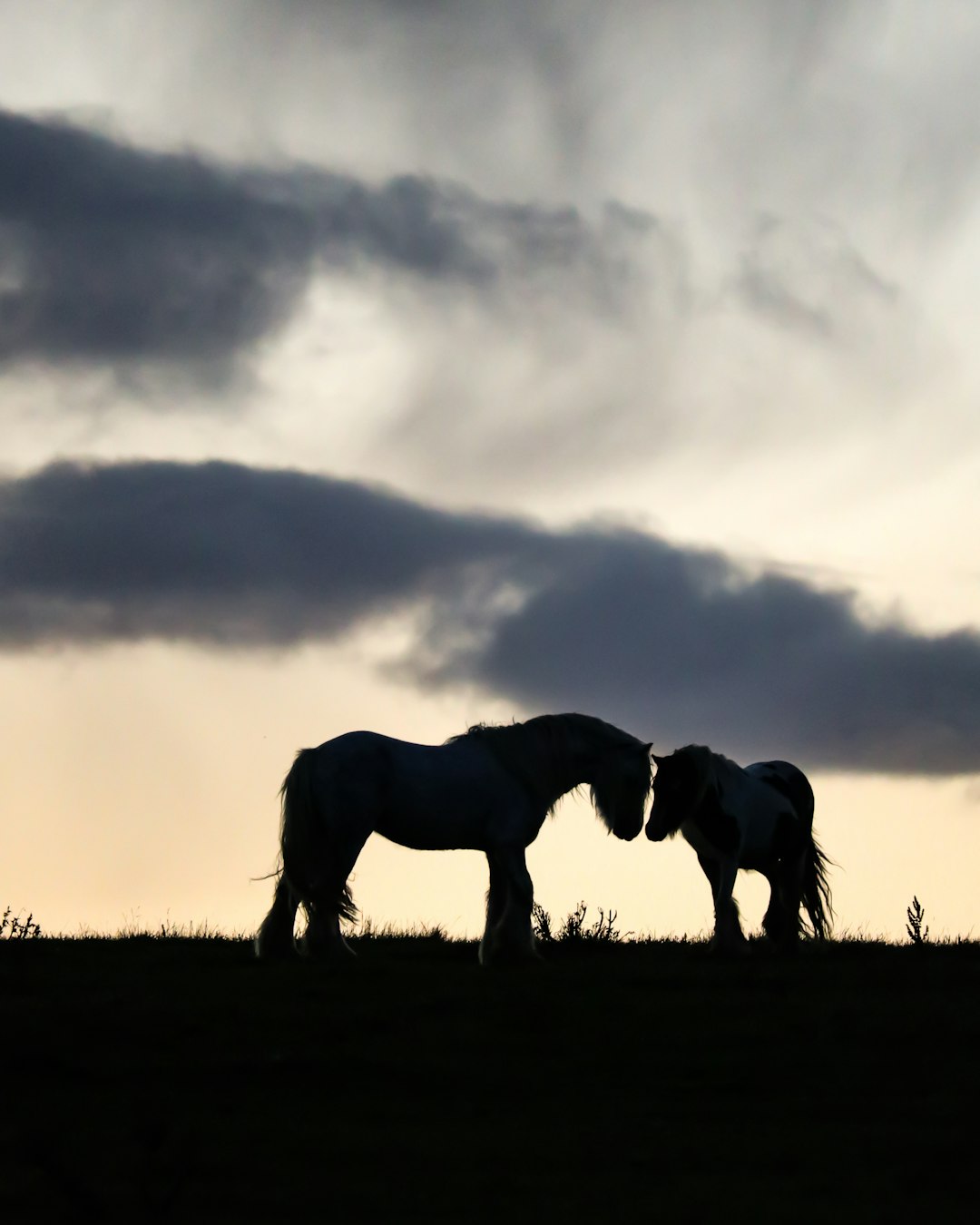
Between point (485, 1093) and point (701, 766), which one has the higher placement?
point (701, 766)

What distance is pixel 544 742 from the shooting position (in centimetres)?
1425

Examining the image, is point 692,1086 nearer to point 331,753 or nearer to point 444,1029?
point 444,1029

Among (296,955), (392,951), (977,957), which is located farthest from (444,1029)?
(977,957)

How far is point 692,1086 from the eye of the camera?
9086mm

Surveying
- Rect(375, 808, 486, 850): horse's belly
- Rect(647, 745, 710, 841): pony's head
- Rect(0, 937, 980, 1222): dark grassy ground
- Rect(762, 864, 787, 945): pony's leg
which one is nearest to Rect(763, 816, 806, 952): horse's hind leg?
Rect(762, 864, 787, 945): pony's leg

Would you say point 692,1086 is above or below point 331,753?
below

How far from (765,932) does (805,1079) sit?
6.62m

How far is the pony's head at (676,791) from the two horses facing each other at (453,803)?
0.15m

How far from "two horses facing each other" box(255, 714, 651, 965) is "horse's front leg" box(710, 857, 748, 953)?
0.96 metres

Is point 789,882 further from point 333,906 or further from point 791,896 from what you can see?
point 333,906

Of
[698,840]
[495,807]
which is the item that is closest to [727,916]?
[698,840]

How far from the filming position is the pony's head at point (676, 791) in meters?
14.2

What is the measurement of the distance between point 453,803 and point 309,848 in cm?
138

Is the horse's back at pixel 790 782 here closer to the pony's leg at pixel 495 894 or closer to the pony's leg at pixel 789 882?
the pony's leg at pixel 789 882
